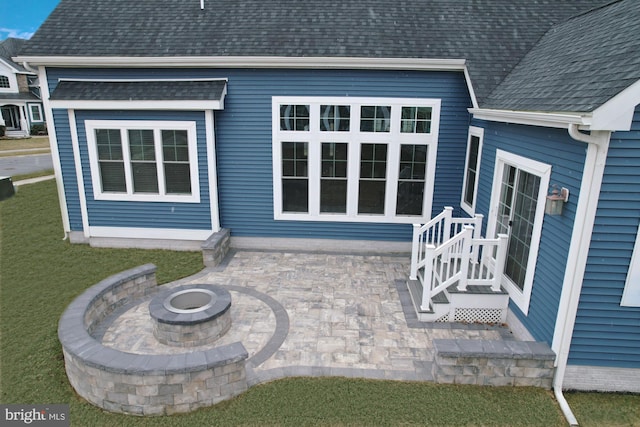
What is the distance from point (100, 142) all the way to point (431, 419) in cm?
845

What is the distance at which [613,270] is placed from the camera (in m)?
4.29

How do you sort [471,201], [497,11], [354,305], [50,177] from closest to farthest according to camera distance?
[354,305] → [471,201] → [497,11] → [50,177]

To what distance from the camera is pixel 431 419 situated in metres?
4.17

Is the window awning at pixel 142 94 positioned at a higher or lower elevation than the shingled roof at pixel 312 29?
lower

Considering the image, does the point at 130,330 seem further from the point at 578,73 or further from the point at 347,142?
the point at 578,73

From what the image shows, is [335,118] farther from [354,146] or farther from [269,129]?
[269,129]

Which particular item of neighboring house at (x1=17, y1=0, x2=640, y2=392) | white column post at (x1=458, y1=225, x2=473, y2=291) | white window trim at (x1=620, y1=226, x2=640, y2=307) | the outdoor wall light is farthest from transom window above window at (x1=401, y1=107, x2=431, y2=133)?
white window trim at (x1=620, y1=226, x2=640, y2=307)

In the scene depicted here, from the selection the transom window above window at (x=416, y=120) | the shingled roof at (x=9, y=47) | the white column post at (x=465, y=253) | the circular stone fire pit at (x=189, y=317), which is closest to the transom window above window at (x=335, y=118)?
the transom window above window at (x=416, y=120)

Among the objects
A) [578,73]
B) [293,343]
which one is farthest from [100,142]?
[578,73]

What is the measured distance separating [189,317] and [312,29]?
6618 mm

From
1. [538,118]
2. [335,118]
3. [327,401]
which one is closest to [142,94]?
[335,118]

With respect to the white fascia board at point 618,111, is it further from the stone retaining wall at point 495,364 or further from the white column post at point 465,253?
the stone retaining wall at point 495,364

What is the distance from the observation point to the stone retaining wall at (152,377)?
413 centimetres

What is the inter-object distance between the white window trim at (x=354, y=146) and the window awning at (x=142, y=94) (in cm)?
138
